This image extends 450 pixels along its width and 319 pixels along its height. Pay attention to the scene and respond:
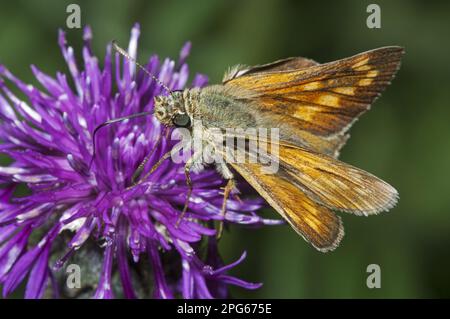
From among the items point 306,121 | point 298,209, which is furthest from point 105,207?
point 306,121

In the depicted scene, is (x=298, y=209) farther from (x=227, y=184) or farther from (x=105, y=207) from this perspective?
(x=105, y=207)

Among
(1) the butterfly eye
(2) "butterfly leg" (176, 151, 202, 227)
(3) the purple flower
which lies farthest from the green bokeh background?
(1) the butterfly eye

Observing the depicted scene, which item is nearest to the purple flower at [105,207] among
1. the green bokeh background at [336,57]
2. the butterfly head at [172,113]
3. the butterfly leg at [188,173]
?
the butterfly leg at [188,173]

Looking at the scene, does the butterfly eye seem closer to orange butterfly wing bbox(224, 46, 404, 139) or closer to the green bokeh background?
orange butterfly wing bbox(224, 46, 404, 139)
